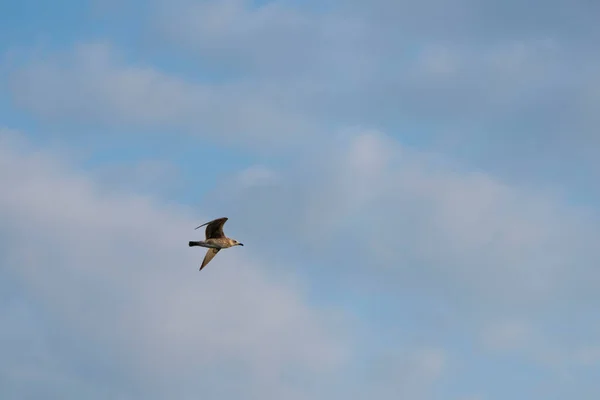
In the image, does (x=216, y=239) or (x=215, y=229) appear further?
(x=216, y=239)

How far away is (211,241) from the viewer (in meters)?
152

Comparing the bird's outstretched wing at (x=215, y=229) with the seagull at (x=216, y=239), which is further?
the seagull at (x=216, y=239)

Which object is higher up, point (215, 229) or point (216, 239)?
point (215, 229)

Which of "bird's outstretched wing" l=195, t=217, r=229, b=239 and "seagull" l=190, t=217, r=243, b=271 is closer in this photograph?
"bird's outstretched wing" l=195, t=217, r=229, b=239
